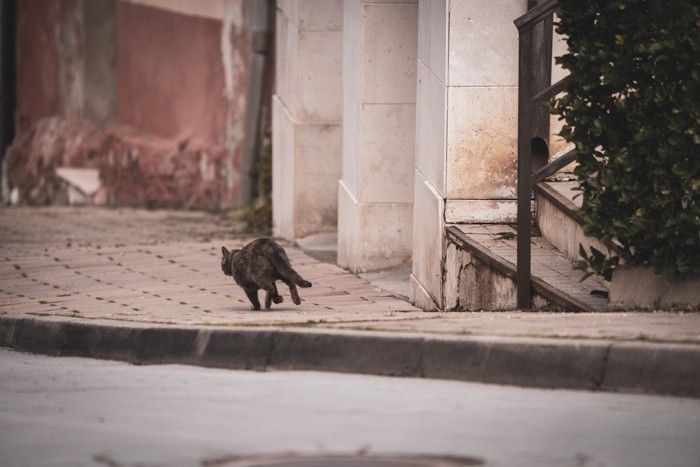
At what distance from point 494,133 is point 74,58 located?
48.6ft

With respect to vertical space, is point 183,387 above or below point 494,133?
below

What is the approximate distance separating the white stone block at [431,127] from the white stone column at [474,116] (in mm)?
14

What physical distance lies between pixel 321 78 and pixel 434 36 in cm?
417

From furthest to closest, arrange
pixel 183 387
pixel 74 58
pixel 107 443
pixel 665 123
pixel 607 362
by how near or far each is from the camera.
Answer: pixel 74 58 → pixel 665 123 → pixel 183 387 → pixel 607 362 → pixel 107 443

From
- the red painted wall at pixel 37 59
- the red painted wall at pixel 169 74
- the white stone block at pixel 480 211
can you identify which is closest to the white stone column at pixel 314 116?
the white stone block at pixel 480 211

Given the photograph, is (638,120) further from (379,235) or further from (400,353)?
(379,235)

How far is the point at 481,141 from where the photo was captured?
10.4 m

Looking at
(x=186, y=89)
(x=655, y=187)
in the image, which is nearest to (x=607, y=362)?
(x=655, y=187)

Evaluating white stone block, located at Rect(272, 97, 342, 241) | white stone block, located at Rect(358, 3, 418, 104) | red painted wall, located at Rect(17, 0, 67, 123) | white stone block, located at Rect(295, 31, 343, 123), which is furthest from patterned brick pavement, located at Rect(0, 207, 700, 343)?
red painted wall, located at Rect(17, 0, 67, 123)

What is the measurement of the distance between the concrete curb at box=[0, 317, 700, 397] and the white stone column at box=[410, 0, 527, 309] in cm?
238

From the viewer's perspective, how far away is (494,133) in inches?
411

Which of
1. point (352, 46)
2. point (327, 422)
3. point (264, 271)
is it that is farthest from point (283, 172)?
point (327, 422)

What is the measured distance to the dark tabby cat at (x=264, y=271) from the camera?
10445mm

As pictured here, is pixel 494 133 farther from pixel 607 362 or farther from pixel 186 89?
pixel 186 89
